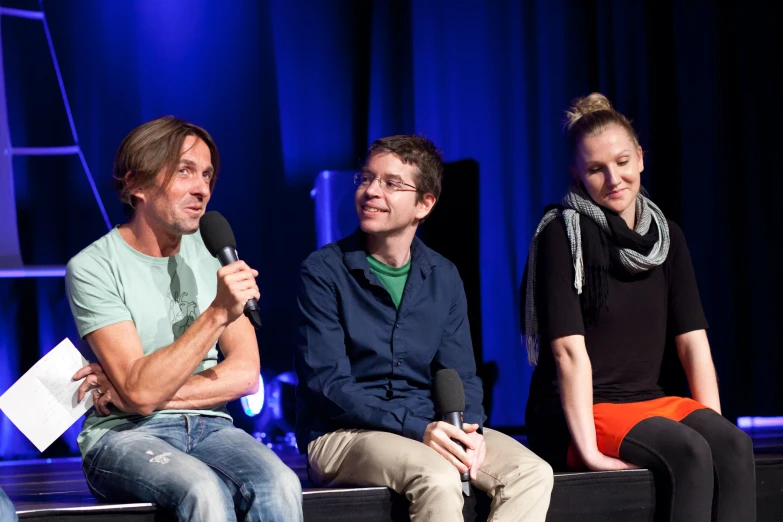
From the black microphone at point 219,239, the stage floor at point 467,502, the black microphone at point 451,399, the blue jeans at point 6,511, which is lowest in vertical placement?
the stage floor at point 467,502

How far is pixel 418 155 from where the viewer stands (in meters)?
2.56

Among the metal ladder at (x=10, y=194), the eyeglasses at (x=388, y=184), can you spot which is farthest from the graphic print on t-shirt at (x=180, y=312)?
the metal ladder at (x=10, y=194)

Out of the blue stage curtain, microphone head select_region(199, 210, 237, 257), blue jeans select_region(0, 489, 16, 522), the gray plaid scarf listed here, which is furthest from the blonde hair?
the blue stage curtain

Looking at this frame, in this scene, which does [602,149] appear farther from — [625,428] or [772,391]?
[772,391]

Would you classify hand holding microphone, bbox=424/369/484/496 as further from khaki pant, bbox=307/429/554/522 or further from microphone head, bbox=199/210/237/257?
microphone head, bbox=199/210/237/257

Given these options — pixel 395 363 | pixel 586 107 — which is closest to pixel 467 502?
pixel 395 363

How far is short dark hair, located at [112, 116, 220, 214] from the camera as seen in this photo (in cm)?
219

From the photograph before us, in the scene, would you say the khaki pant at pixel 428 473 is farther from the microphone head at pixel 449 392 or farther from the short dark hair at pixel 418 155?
the short dark hair at pixel 418 155

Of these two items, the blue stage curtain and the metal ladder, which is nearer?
the metal ladder

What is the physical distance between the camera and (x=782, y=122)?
15.1 feet

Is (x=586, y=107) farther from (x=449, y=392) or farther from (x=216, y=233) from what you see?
(x=216, y=233)

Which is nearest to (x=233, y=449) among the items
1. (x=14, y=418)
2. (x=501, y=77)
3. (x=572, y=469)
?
(x=14, y=418)

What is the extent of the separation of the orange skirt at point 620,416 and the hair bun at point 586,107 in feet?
2.62

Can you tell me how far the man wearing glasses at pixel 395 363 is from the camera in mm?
2150
